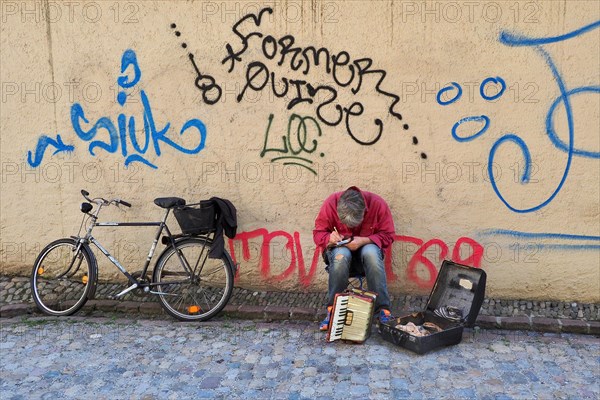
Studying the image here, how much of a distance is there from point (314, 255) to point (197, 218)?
1184mm

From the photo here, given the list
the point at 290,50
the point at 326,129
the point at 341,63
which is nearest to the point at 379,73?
the point at 341,63

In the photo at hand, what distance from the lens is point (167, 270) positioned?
538cm

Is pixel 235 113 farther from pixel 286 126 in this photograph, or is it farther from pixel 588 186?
pixel 588 186

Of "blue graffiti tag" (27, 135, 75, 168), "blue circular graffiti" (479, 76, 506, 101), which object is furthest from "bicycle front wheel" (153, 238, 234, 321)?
"blue circular graffiti" (479, 76, 506, 101)

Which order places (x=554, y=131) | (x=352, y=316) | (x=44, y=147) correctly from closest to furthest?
(x=352, y=316) < (x=554, y=131) < (x=44, y=147)

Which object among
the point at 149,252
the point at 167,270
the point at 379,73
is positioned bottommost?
the point at 167,270

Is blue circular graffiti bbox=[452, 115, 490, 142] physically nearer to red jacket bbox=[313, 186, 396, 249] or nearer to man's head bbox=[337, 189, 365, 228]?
red jacket bbox=[313, 186, 396, 249]

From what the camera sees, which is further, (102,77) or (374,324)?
(102,77)

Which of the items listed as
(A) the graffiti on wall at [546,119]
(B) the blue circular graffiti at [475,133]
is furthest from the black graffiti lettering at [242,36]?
(B) the blue circular graffiti at [475,133]

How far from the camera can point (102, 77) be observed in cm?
573

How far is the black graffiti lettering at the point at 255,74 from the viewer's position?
553 centimetres

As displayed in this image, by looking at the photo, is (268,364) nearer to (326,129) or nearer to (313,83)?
(326,129)

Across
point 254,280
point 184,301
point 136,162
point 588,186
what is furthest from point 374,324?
point 136,162

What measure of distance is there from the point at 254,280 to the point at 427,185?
1.85 meters
